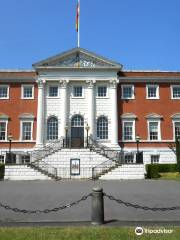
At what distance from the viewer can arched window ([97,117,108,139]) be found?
38.2m

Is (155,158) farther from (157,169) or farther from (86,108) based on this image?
(86,108)

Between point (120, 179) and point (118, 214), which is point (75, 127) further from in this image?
point (118, 214)

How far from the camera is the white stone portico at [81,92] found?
37.9 metres

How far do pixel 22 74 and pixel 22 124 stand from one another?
563 centimetres

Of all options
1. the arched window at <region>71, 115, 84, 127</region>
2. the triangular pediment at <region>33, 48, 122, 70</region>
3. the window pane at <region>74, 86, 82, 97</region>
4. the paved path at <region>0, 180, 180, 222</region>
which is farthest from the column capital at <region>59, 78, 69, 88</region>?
the paved path at <region>0, 180, 180, 222</region>

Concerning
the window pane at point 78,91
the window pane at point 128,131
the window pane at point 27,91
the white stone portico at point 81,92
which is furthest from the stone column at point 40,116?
the window pane at point 128,131

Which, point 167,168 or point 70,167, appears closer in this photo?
point 70,167

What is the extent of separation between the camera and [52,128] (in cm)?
3816

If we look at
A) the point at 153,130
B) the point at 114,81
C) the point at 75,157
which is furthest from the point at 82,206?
the point at 153,130

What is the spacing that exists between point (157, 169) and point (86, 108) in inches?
401

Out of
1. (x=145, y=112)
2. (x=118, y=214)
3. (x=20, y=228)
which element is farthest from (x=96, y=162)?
(x=20, y=228)

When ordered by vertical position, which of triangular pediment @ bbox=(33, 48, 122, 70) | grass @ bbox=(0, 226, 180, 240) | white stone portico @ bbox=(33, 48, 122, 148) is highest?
triangular pediment @ bbox=(33, 48, 122, 70)

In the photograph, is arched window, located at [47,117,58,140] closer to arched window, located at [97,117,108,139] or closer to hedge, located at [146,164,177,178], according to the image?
arched window, located at [97,117,108,139]

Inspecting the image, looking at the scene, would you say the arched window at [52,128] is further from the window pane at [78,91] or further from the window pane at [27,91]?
the window pane at [27,91]
